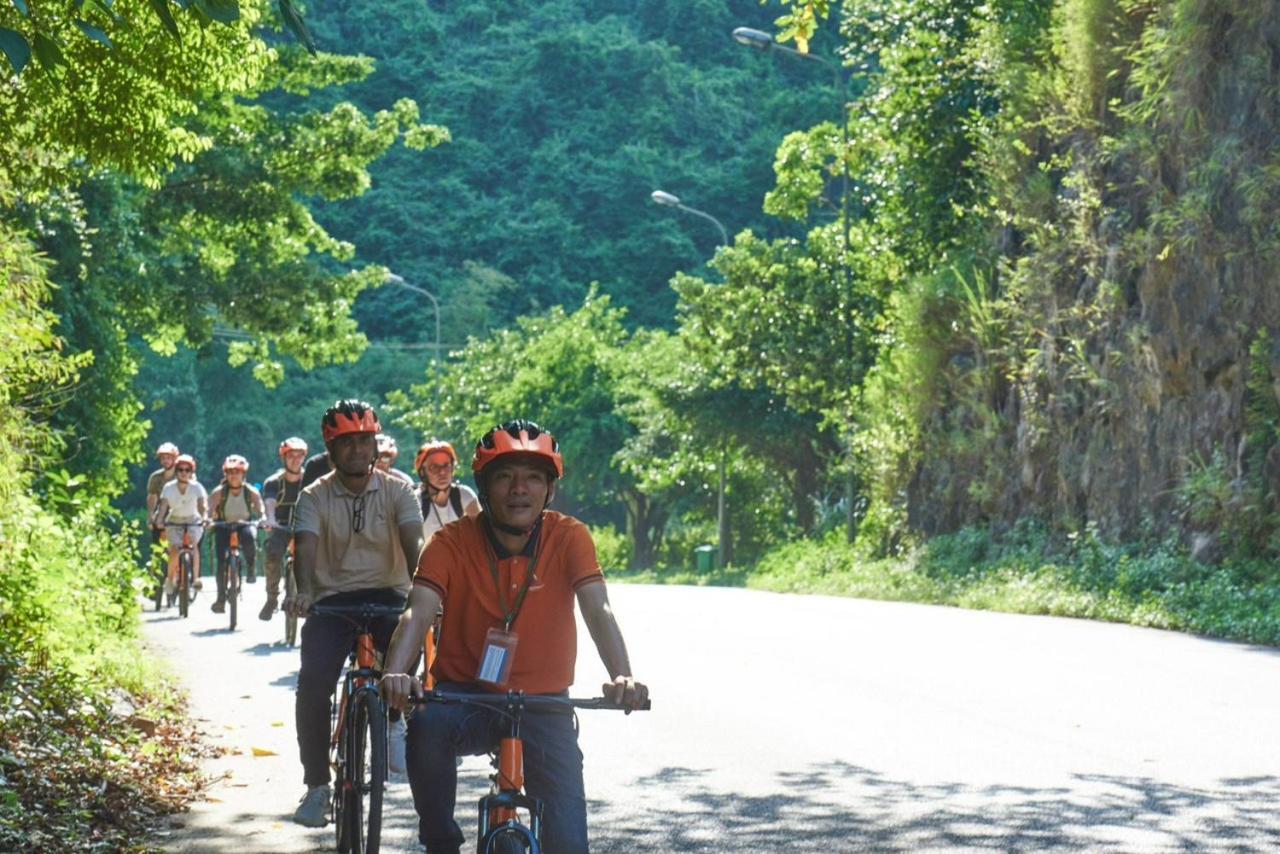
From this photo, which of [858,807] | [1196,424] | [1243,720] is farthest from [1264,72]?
[858,807]

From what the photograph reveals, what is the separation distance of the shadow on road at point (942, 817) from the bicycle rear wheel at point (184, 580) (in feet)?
48.9

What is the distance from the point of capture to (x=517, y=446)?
619 centimetres

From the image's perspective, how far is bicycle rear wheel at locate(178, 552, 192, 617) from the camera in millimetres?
24719

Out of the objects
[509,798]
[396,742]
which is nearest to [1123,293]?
[396,742]

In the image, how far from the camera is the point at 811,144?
48.8m

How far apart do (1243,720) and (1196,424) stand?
47.8 feet

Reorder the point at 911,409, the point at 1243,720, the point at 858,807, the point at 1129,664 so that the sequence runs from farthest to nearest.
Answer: the point at 911,409
the point at 1129,664
the point at 1243,720
the point at 858,807

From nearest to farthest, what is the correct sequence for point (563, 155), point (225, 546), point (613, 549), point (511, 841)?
point (511, 841) → point (225, 546) → point (613, 549) → point (563, 155)

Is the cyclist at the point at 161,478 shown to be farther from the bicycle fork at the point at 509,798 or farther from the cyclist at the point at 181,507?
the bicycle fork at the point at 509,798

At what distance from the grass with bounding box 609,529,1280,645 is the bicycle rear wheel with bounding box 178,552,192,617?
32.4ft

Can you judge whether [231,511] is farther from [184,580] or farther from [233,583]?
[184,580]

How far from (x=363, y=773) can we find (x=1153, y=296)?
858 inches

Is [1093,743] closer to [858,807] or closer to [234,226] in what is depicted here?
[858,807]

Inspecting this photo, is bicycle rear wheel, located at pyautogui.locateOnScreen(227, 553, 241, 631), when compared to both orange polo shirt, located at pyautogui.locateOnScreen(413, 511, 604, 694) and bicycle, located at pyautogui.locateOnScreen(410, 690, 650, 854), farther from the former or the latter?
bicycle, located at pyautogui.locateOnScreen(410, 690, 650, 854)
